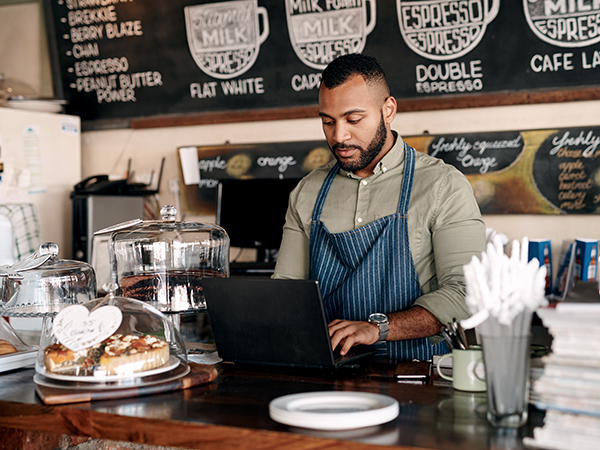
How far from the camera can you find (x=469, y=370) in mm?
1241

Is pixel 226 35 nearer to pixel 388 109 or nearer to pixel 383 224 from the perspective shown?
pixel 388 109

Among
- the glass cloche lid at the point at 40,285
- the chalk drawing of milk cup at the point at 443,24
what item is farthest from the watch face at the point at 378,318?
the chalk drawing of milk cup at the point at 443,24

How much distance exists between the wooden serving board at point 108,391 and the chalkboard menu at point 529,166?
2.27 meters

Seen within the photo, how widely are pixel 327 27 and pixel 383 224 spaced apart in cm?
191

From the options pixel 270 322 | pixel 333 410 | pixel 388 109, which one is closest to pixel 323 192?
pixel 388 109

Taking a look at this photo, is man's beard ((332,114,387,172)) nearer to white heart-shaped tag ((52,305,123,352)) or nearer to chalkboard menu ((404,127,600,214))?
white heart-shaped tag ((52,305,123,352))

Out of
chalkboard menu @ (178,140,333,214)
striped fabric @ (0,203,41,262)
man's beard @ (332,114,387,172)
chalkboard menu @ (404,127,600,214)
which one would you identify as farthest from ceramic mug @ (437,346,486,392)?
striped fabric @ (0,203,41,262)

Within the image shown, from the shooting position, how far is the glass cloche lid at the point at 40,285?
1.67m

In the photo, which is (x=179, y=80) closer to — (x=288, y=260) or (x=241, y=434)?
(x=288, y=260)

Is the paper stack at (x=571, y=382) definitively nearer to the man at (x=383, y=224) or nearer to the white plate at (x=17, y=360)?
the man at (x=383, y=224)

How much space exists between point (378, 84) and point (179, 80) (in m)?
2.27

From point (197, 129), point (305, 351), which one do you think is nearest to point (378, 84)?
point (305, 351)

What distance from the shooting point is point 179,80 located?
3.94m

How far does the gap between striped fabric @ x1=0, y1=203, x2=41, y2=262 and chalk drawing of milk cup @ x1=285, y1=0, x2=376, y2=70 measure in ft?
5.66
